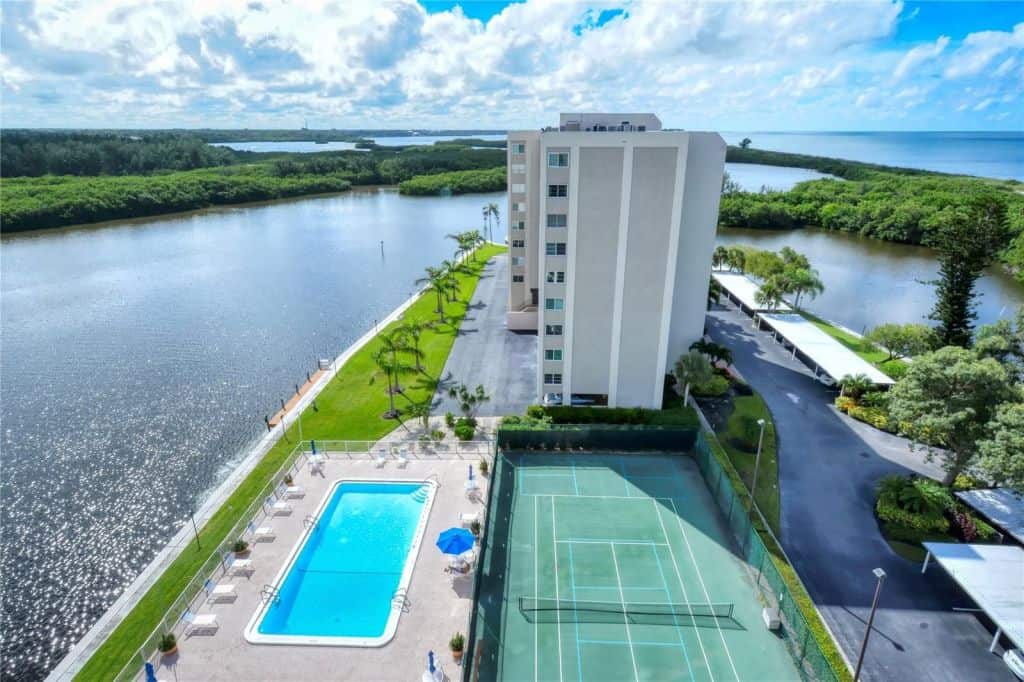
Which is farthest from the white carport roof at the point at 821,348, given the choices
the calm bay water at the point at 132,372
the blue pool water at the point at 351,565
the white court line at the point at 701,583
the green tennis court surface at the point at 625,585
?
the calm bay water at the point at 132,372

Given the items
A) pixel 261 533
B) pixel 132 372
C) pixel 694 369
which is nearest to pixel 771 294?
pixel 694 369

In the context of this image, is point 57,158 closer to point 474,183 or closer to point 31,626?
point 474,183

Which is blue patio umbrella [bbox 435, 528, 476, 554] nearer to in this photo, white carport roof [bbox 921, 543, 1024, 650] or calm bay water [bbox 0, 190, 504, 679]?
calm bay water [bbox 0, 190, 504, 679]

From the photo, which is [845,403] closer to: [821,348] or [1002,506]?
[821,348]

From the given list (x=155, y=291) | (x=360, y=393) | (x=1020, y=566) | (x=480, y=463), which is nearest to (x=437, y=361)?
(x=360, y=393)

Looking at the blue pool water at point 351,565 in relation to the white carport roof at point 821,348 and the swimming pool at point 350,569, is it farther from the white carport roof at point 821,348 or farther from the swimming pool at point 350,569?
the white carport roof at point 821,348

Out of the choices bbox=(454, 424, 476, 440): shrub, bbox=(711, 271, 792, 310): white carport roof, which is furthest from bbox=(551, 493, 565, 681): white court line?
bbox=(711, 271, 792, 310): white carport roof
